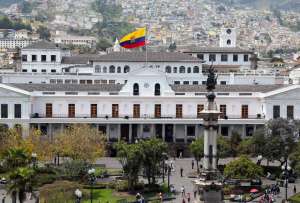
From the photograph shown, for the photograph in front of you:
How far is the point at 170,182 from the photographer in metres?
72.2

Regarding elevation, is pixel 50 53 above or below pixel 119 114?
above

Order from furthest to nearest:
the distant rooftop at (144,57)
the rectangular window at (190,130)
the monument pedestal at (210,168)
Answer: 1. the distant rooftop at (144,57)
2. the rectangular window at (190,130)
3. the monument pedestal at (210,168)

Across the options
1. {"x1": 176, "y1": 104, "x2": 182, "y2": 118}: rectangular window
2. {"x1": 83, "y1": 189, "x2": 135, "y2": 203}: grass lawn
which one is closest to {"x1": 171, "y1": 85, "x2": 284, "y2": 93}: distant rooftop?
{"x1": 176, "y1": 104, "x2": 182, "y2": 118}: rectangular window

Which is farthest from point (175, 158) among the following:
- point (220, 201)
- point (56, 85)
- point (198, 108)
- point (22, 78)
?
point (220, 201)

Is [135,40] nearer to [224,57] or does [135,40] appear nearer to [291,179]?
[224,57]

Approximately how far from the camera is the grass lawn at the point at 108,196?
64.2 m

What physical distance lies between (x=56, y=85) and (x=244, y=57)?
1206 inches

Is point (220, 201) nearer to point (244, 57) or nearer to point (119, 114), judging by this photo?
point (119, 114)

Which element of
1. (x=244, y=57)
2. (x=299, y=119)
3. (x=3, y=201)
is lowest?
(x=3, y=201)

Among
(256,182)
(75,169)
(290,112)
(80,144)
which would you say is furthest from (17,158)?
(290,112)

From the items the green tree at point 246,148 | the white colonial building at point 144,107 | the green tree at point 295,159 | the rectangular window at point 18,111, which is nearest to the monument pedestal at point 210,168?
the green tree at point 295,159

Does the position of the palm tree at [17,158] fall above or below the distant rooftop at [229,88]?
below

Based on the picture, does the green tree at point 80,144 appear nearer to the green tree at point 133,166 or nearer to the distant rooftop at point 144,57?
the green tree at point 133,166

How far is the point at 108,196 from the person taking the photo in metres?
65.9
